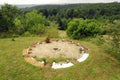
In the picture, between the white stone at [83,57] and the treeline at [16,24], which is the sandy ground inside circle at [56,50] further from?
the treeline at [16,24]

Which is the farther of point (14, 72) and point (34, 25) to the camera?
point (34, 25)

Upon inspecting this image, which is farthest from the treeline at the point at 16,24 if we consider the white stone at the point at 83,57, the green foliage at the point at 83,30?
the white stone at the point at 83,57

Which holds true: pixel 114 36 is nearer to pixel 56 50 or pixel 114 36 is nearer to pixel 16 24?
pixel 56 50

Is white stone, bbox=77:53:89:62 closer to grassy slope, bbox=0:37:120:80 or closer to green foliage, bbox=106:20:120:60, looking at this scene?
grassy slope, bbox=0:37:120:80

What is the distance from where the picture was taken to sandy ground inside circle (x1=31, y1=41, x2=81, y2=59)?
66.7ft

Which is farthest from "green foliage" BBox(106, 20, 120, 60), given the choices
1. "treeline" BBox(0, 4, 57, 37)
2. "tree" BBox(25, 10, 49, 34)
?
"tree" BBox(25, 10, 49, 34)

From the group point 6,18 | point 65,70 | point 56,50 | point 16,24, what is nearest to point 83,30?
point 56,50

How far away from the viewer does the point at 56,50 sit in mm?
21797

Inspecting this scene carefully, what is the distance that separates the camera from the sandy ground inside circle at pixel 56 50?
800 inches

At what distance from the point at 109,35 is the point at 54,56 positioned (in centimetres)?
752

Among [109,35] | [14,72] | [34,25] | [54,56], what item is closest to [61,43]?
[54,56]

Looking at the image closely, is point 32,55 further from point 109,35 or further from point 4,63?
point 109,35

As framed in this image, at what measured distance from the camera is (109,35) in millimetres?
19625

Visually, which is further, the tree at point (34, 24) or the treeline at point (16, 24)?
Answer: the tree at point (34, 24)
